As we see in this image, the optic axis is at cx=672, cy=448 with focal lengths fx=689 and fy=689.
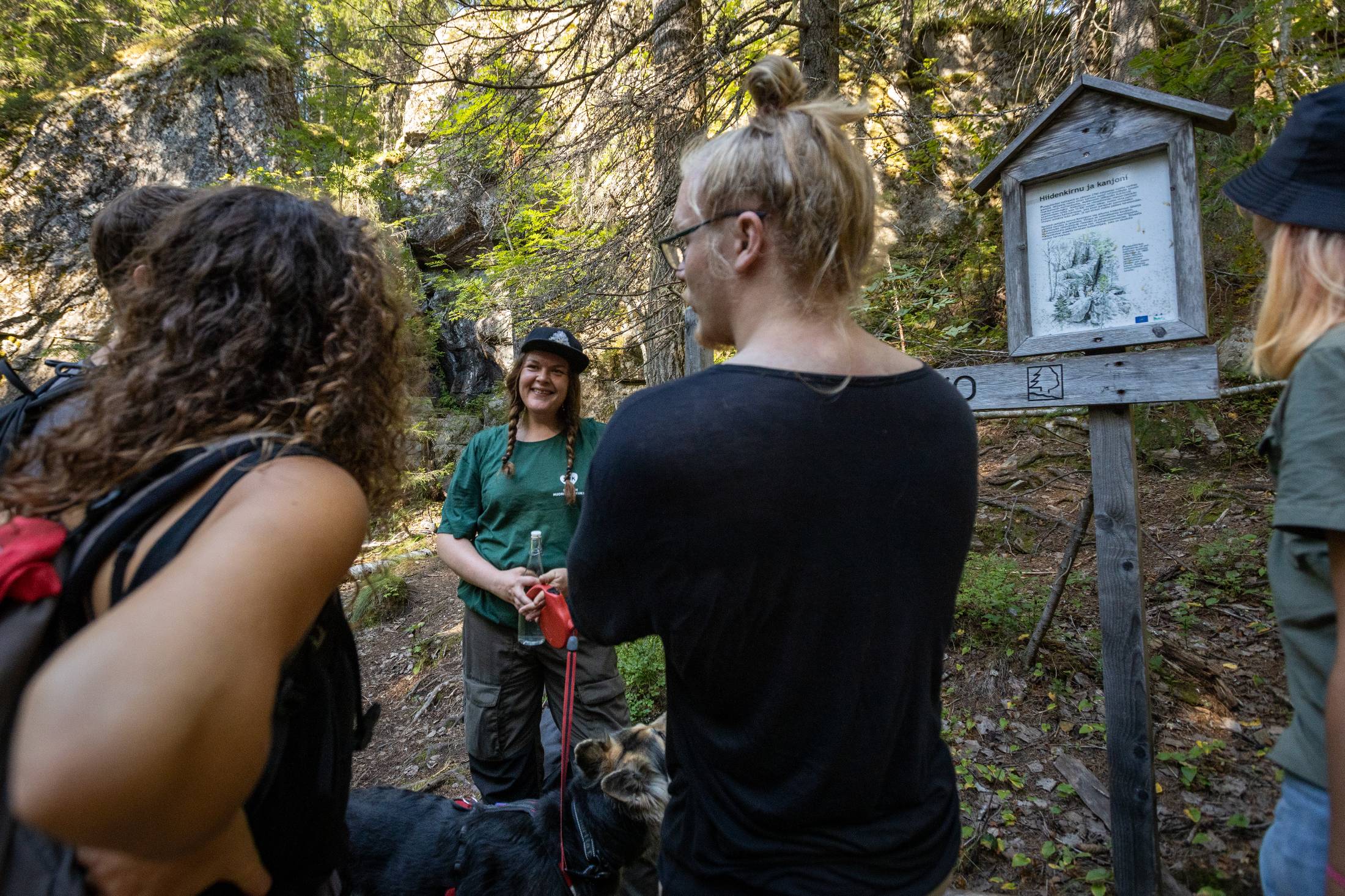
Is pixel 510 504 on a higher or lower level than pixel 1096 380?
lower

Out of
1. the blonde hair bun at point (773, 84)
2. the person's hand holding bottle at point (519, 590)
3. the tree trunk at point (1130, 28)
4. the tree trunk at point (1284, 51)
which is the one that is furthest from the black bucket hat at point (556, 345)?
the tree trunk at point (1130, 28)

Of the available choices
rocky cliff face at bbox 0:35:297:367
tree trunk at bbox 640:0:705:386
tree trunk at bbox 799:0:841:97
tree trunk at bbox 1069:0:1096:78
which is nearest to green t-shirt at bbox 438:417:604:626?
tree trunk at bbox 640:0:705:386

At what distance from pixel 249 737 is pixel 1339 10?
6.87 meters

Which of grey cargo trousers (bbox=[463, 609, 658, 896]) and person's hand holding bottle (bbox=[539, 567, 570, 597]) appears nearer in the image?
person's hand holding bottle (bbox=[539, 567, 570, 597])

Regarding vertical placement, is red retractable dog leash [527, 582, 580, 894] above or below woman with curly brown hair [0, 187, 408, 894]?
below

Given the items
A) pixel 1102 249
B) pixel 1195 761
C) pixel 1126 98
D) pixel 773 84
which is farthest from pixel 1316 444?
pixel 1195 761

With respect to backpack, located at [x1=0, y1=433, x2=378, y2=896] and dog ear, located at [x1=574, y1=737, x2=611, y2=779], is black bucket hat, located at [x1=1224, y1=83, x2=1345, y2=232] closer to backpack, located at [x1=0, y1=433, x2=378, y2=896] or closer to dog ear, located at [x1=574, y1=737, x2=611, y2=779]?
backpack, located at [x1=0, y1=433, x2=378, y2=896]

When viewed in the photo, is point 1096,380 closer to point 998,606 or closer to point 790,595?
point 790,595

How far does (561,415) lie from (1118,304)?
2.35 meters

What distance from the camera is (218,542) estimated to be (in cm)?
78

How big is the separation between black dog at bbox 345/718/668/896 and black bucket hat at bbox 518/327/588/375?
1.63m

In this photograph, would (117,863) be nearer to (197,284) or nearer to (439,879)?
(197,284)

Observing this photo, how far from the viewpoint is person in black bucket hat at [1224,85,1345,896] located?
105cm

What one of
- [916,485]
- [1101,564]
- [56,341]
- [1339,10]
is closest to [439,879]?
[916,485]
